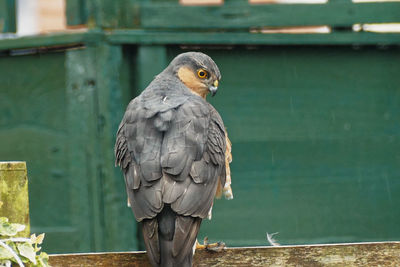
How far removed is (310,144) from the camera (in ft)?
16.9

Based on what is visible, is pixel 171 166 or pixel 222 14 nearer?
pixel 171 166

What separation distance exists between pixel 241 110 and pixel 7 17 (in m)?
1.73

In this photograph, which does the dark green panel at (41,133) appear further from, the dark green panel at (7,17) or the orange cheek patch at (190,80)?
the orange cheek patch at (190,80)

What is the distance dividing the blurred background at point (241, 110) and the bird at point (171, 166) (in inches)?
42.0

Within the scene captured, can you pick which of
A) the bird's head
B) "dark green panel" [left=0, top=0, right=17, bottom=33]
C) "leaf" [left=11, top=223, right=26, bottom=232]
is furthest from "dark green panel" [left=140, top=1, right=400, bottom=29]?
"leaf" [left=11, top=223, right=26, bottom=232]

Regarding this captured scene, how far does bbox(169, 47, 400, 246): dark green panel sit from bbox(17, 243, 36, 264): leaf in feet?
9.50

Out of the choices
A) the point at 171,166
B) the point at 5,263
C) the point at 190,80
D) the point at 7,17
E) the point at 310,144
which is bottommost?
the point at 310,144

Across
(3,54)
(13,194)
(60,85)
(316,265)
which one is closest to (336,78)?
(60,85)

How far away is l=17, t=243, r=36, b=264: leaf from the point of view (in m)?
2.18

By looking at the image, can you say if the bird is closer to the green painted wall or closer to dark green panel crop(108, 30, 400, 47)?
dark green panel crop(108, 30, 400, 47)

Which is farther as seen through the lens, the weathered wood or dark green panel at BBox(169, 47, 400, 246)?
dark green panel at BBox(169, 47, 400, 246)

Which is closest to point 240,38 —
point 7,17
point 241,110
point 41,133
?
point 241,110

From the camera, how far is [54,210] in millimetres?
5012

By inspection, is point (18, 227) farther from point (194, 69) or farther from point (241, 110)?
point (241, 110)
